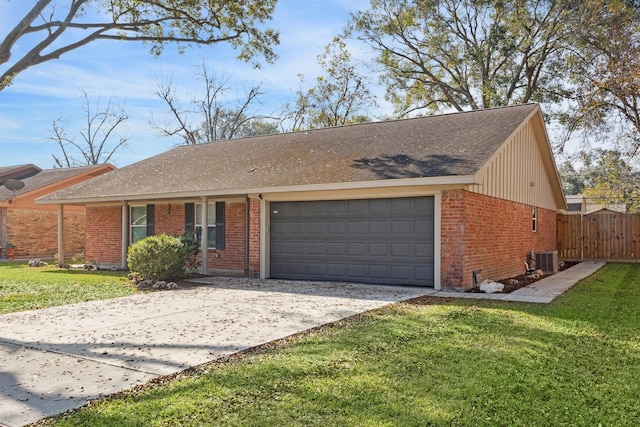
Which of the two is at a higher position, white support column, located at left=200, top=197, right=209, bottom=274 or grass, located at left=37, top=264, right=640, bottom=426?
white support column, located at left=200, top=197, right=209, bottom=274

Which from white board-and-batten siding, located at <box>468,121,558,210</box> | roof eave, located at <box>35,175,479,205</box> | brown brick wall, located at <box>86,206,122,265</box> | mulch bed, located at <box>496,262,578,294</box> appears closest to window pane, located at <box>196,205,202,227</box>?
roof eave, located at <box>35,175,479,205</box>

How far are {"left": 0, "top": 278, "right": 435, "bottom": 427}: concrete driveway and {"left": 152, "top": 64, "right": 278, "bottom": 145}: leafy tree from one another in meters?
25.7

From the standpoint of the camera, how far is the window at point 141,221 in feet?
51.4

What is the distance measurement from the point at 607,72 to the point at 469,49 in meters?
7.67

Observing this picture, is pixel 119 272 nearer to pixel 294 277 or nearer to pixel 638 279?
pixel 294 277

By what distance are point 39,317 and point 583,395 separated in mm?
7356

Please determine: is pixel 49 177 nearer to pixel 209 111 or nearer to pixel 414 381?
pixel 209 111

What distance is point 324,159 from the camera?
13000mm

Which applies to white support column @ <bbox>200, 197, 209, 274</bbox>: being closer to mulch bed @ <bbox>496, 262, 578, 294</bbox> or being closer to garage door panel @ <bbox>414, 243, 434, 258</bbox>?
garage door panel @ <bbox>414, 243, 434, 258</bbox>

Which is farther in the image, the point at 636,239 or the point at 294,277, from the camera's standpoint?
the point at 636,239

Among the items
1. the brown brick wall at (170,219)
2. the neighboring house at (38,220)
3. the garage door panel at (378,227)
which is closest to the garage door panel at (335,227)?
the garage door panel at (378,227)

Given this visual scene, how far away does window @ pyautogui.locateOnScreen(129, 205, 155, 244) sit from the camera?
51.4 feet

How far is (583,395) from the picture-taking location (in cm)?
402

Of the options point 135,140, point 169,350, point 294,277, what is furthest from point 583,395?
point 135,140
